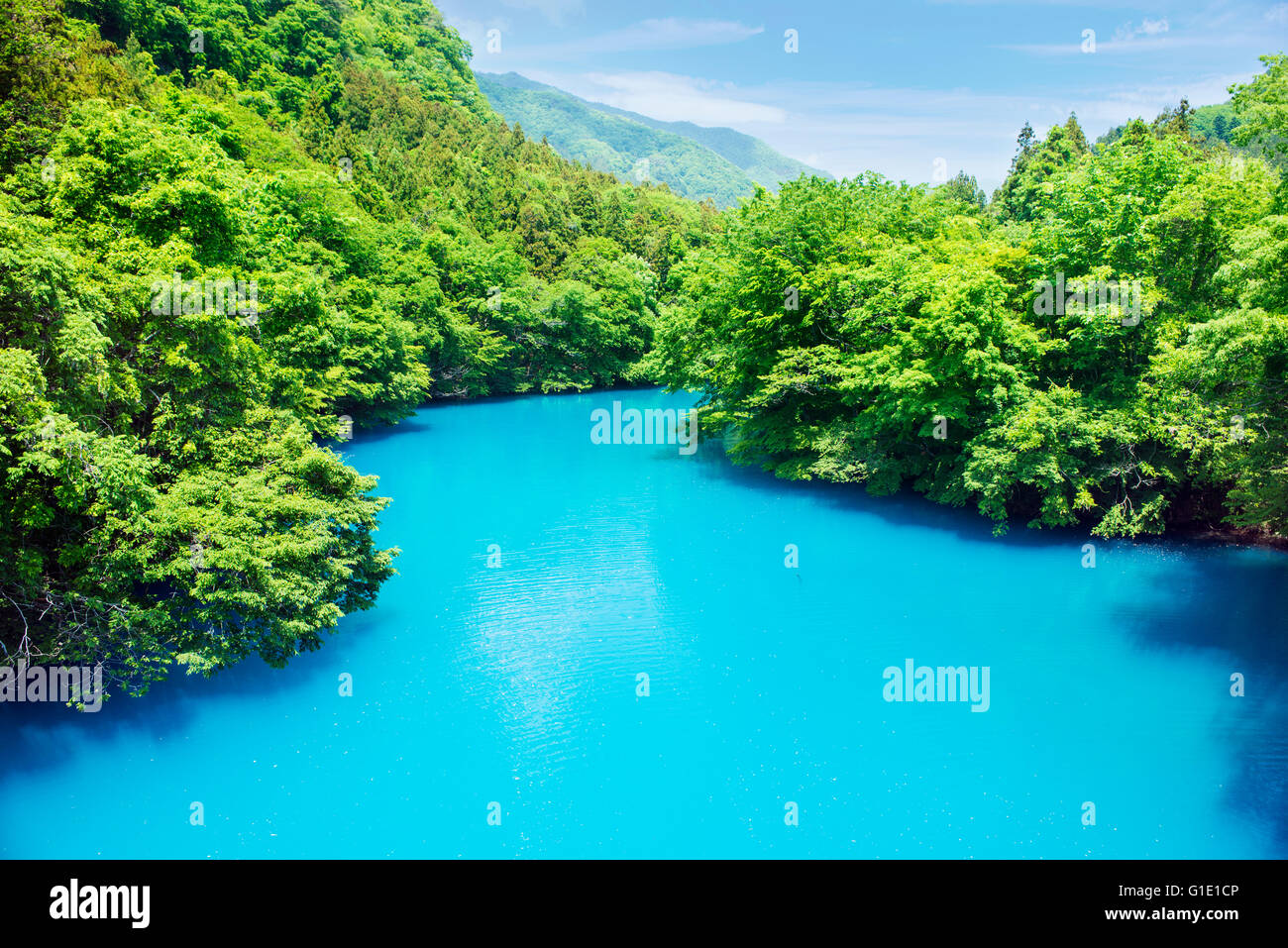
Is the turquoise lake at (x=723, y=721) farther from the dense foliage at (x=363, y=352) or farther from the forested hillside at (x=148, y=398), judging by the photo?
the forested hillside at (x=148, y=398)

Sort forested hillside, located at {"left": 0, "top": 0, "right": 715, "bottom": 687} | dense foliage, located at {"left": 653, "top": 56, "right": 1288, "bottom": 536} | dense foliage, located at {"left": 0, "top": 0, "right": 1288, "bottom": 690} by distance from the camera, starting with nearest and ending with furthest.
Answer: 1. forested hillside, located at {"left": 0, "top": 0, "right": 715, "bottom": 687}
2. dense foliage, located at {"left": 0, "top": 0, "right": 1288, "bottom": 690}
3. dense foliage, located at {"left": 653, "top": 56, "right": 1288, "bottom": 536}

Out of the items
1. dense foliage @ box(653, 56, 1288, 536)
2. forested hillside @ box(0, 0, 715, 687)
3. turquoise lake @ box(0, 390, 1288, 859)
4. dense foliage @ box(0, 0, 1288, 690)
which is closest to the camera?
turquoise lake @ box(0, 390, 1288, 859)

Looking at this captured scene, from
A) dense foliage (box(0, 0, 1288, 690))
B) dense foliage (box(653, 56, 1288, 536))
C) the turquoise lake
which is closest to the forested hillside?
dense foliage (box(0, 0, 1288, 690))

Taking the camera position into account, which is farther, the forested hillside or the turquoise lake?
the forested hillside

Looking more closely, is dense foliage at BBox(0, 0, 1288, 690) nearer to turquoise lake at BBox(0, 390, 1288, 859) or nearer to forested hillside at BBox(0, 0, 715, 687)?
forested hillside at BBox(0, 0, 715, 687)

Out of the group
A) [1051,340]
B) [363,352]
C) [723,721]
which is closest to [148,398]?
[723,721]

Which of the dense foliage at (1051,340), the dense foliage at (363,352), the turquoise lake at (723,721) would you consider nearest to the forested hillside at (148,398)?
the dense foliage at (363,352)

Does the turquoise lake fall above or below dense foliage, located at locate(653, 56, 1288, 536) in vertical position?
below
